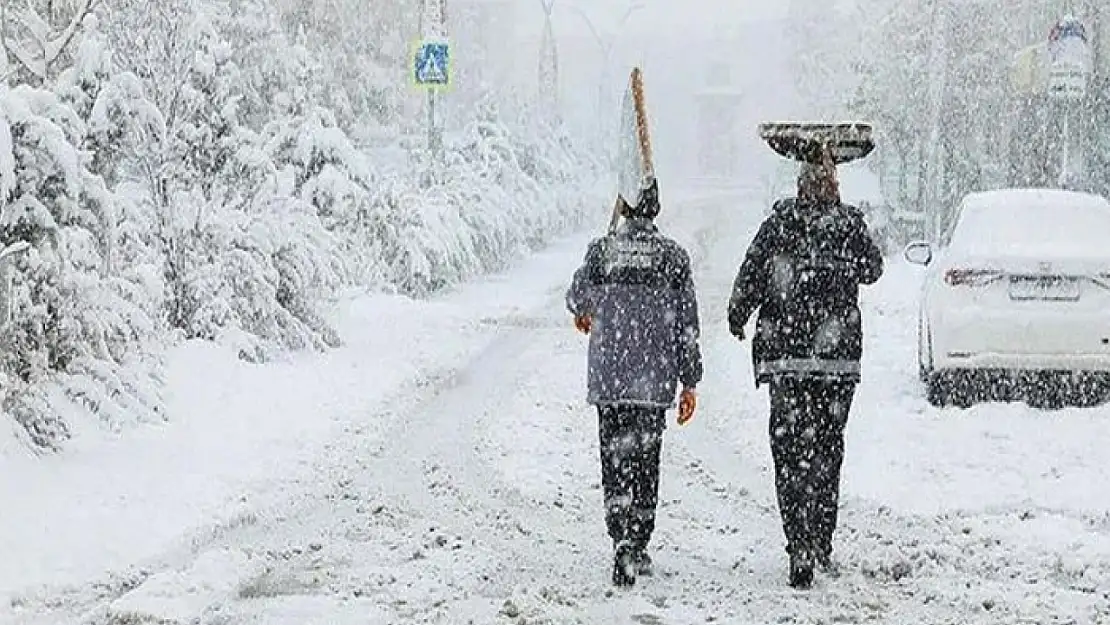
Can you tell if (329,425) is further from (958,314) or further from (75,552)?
(958,314)

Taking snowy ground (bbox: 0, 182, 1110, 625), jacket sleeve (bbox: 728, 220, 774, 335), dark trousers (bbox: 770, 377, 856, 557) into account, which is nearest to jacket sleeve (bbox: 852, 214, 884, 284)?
jacket sleeve (bbox: 728, 220, 774, 335)

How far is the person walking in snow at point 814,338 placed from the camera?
6.83 meters

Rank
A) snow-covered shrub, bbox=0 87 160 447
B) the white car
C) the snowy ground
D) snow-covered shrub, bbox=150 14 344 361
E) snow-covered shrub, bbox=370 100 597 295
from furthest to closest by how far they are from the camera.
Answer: snow-covered shrub, bbox=370 100 597 295 → snow-covered shrub, bbox=150 14 344 361 → the white car → snow-covered shrub, bbox=0 87 160 447 → the snowy ground

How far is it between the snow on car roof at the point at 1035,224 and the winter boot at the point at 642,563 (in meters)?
5.26

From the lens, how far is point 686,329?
692cm

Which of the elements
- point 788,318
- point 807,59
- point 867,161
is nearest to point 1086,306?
point 788,318

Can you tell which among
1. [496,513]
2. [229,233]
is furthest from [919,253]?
[229,233]

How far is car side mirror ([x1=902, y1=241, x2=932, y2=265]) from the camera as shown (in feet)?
39.3

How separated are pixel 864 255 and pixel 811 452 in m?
0.93

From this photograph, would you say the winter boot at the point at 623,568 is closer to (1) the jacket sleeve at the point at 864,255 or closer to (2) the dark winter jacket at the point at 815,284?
(2) the dark winter jacket at the point at 815,284

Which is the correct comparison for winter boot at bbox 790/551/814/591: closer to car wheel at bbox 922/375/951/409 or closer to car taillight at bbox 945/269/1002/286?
car taillight at bbox 945/269/1002/286

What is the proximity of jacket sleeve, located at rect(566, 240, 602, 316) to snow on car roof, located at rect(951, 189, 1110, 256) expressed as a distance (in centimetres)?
509

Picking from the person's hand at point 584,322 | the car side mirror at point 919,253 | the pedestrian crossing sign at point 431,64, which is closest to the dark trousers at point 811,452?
the person's hand at point 584,322

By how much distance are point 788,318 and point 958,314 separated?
15.0 feet
